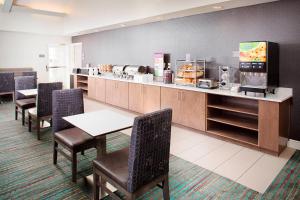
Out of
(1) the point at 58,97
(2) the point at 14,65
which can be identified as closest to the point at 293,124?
(1) the point at 58,97

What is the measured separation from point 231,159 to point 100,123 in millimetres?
1863

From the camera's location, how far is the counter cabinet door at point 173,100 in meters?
4.30

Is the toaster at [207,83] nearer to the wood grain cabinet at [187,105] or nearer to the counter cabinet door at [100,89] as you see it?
the wood grain cabinet at [187,105]

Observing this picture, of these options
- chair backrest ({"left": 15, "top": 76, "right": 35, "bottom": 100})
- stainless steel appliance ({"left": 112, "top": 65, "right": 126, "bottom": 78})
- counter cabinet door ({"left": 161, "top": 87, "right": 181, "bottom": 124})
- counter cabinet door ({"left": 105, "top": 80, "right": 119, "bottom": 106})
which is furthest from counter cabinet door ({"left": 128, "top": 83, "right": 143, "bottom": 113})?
chair backrest ({"left": 15, "top": 76, "right": 35, "bottom": 100})

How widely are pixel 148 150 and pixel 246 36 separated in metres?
2.99

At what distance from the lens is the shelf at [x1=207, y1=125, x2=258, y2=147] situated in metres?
3.40

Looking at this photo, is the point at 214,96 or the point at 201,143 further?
the point at 214,96

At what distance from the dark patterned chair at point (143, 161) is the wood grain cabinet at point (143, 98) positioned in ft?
9.33

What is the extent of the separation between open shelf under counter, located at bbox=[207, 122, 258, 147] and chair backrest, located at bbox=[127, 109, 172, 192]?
2.03 meters

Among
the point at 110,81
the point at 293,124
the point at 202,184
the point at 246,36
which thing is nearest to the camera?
the point at 202,184

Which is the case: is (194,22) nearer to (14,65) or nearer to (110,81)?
(110,81)

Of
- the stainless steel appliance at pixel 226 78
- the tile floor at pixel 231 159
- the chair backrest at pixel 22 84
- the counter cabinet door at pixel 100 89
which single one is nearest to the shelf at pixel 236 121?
the tile floor at pixel 231 159

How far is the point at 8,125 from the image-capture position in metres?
4.47

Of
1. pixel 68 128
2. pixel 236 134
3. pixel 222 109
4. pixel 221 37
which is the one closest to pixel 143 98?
pixel 222 109
